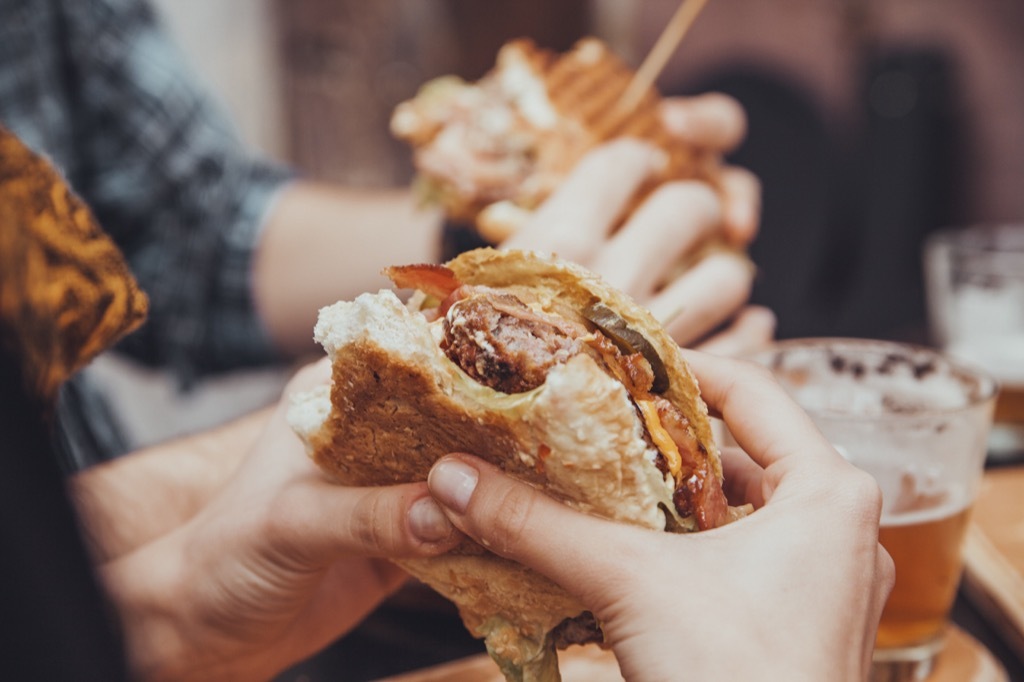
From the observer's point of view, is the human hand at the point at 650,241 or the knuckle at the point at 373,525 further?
the human hand at the point at 650,241

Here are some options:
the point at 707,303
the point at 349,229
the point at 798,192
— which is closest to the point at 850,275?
the point at 798,192

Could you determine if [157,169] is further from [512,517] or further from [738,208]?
[512,517]

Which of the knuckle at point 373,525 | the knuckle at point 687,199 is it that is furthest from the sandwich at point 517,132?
the knuckle at point 373,525

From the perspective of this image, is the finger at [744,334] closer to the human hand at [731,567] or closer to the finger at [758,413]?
the finger at [758,413]

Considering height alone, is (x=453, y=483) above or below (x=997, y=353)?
above

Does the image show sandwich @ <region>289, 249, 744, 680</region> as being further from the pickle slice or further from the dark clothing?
the dark clothing

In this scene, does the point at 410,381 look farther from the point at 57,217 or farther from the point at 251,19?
the point at 251,19

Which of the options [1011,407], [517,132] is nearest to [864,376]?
[1011,407]
